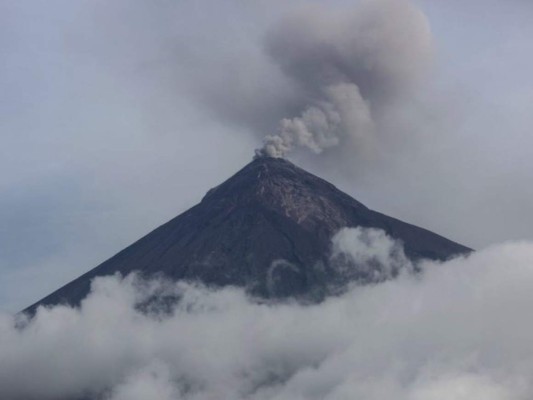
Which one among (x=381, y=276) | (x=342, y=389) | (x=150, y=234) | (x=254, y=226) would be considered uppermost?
(x=150, y=234)

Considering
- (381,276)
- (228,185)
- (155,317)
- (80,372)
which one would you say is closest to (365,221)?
(381,276)

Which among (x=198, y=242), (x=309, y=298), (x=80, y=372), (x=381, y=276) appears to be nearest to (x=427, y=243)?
(x=381, y=276)

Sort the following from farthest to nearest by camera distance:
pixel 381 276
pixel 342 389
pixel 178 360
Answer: pixel 381 276 < pixel 178 360 < pixel 342 389

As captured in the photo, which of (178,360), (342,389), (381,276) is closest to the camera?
(342,389)

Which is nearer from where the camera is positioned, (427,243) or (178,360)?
(178,360)

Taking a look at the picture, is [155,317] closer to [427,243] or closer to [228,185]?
[228,185]

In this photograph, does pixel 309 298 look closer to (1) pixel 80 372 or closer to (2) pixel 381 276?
(2) pixel 381 276

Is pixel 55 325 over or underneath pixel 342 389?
over
